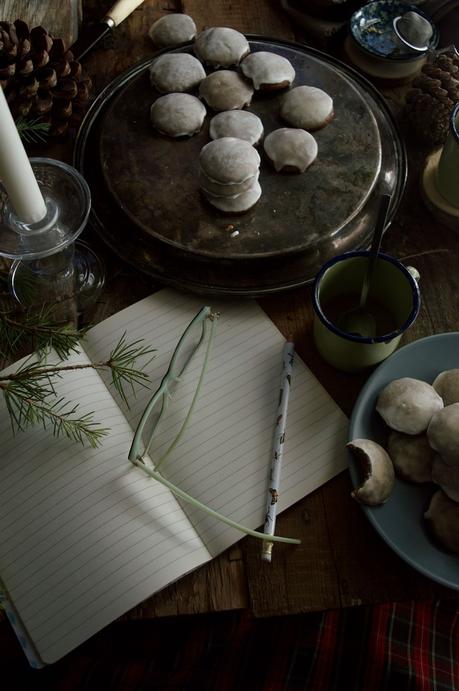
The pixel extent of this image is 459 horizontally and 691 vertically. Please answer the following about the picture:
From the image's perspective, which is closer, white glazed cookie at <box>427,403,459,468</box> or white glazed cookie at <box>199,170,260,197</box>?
white glazed cookie at <box>427,403,459,468</box>

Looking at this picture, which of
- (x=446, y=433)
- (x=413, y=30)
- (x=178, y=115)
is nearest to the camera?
(x=446, y=433)

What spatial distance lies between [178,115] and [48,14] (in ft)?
0.87

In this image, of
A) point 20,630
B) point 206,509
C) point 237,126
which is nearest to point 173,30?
point 237,126

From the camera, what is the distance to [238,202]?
80cm

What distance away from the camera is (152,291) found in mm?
827

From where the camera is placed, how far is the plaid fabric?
0.85 metres

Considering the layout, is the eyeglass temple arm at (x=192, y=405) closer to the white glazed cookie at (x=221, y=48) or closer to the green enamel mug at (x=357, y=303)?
the green enamel mug at (x=357, y=303)

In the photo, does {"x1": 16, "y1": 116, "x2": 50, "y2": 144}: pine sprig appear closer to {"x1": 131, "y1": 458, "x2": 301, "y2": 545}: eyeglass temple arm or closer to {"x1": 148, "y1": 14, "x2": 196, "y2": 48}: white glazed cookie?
{"x1": 148, "y1": 14, "x2": 196, "y2": 48}: white glazed cookie

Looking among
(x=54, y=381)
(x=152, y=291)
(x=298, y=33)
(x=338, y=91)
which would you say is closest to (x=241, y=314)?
(x=152, y=291)

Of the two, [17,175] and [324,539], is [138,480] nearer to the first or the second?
[324,539]

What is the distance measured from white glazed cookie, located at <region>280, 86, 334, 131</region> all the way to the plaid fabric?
2.06 ft

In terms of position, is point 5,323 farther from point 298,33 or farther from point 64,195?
point 298,33

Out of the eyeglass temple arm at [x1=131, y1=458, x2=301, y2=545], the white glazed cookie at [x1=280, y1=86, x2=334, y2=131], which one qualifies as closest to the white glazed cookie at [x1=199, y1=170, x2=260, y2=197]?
the white glazed cookie at [x1=280, y1=86, x2=334, y2=131]

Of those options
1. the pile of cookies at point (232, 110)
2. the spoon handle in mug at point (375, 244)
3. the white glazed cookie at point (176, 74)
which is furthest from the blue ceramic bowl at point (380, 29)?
the spoon handle in mug at point (375, 244)
